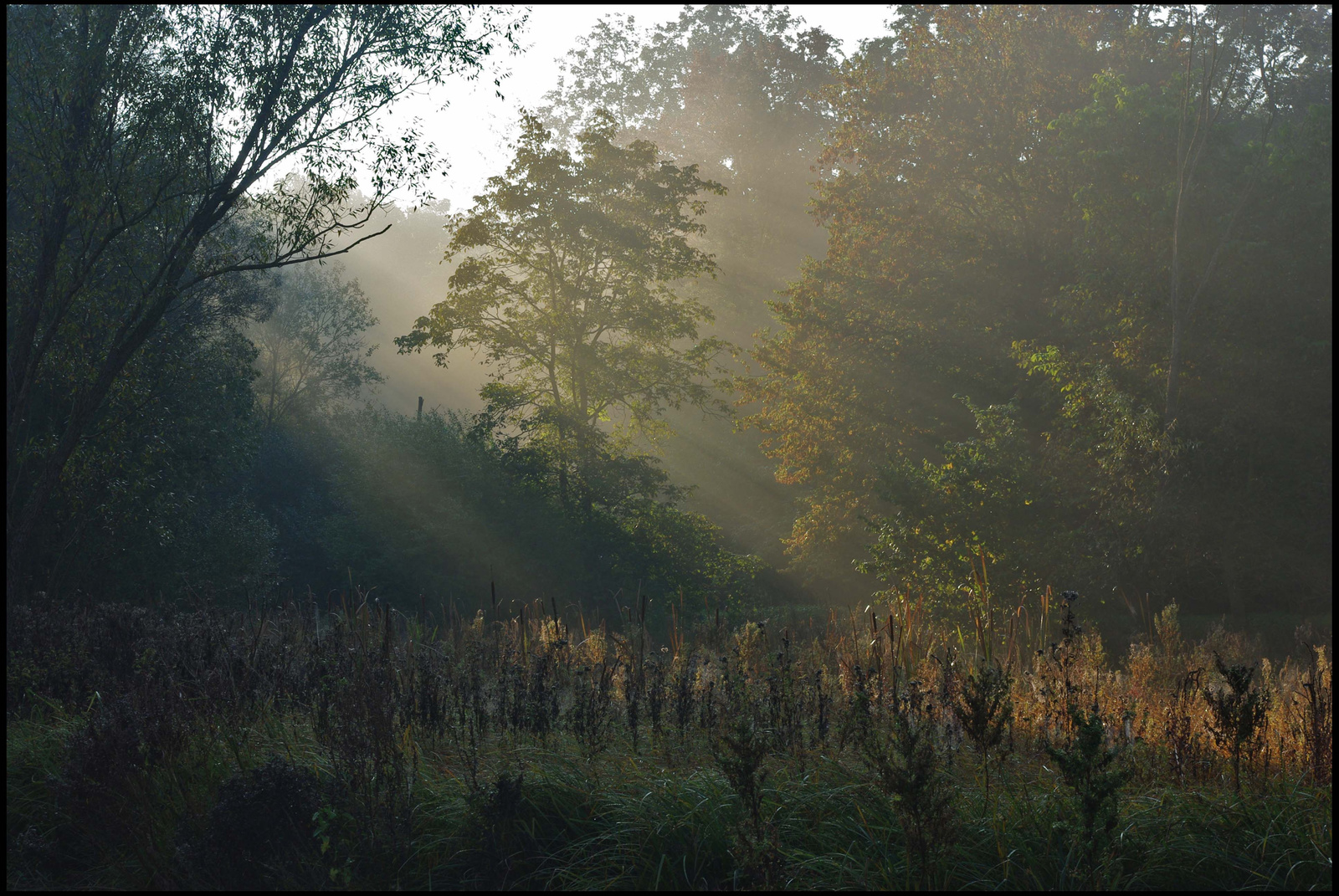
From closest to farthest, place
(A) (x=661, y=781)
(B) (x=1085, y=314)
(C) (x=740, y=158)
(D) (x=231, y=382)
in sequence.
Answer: (A) (x=661, y=781), (B) (x=1085, y=314), (D) (x=231, y=382), (C) (x=740, y=158)

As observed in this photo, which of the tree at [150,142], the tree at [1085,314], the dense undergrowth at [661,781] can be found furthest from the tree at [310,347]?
the dense undergrowth at [661,781]

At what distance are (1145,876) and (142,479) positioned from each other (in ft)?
47.2

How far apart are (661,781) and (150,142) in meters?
9.07

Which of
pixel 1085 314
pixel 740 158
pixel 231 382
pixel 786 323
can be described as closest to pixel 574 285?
pixel 786 323

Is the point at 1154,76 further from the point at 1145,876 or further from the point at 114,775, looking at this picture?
the point at 114,775

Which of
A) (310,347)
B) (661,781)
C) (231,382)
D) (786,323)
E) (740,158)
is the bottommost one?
(661,781)

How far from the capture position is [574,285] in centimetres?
2027

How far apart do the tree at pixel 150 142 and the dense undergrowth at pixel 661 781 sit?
185 inches

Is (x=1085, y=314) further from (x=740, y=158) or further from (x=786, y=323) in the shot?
(x=740, y=158)

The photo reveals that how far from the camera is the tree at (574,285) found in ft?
64.0

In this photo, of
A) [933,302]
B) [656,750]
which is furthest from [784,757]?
[933,302]

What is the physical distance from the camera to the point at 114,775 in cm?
446

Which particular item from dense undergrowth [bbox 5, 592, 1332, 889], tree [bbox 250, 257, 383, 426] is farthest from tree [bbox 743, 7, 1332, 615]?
tree [bbox 250, 257, 383, 426]

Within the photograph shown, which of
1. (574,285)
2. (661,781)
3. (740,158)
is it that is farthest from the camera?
(740,158)
